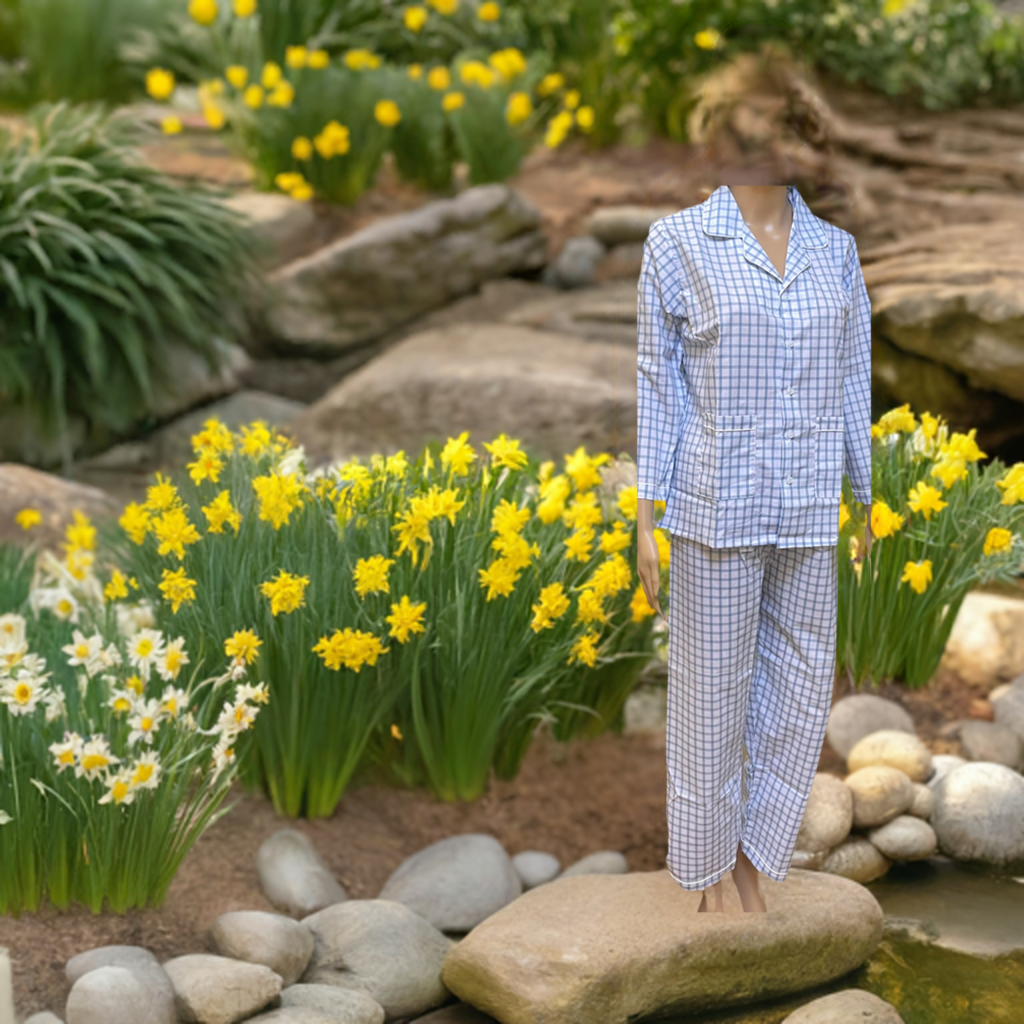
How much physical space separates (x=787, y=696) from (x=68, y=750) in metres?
1.36

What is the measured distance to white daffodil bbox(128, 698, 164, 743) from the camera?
7.97 feet

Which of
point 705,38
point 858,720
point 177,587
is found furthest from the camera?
point 705,38

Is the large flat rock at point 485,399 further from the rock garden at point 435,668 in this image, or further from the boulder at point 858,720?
the boulder at point 858,720

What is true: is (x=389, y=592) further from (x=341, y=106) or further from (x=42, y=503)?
(x=341, y=106)

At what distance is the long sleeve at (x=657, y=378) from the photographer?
7.50 ft

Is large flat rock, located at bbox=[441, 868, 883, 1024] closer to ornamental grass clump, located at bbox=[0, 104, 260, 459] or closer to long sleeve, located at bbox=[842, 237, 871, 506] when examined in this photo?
long sleeve, located at bbox=[842, 237, 871, 506]

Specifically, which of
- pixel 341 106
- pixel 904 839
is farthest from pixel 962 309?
pixel 341 106

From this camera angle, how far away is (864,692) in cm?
355

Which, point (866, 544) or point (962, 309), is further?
point (962, 309)

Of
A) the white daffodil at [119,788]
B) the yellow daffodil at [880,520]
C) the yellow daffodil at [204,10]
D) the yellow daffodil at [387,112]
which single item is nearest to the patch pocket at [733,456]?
the yellow daffodil at [880,520]

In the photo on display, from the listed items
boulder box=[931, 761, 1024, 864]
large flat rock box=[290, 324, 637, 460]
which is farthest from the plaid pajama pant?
large flat rock box=[290, 324, 637, 460]

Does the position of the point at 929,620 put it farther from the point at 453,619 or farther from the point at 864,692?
the point at 453,619

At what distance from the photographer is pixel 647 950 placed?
2.42 meters

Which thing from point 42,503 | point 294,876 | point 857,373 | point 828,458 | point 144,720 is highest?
point 857,373
